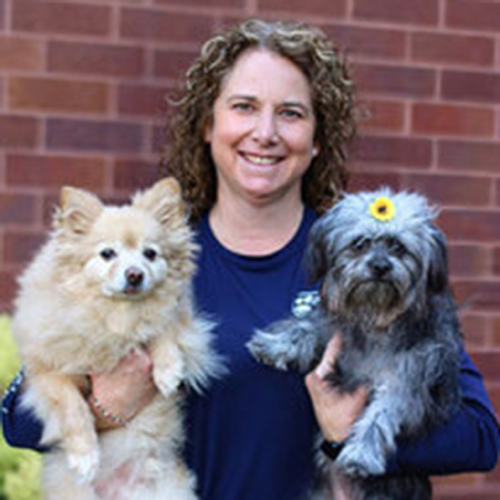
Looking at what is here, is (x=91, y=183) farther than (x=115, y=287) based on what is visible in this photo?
Yes

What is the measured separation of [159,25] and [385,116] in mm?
1128

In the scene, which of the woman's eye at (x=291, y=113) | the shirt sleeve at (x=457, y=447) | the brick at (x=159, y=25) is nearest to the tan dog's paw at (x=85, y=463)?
the shirt sleeve at (x=457, y=447)

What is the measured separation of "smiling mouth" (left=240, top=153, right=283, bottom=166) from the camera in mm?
3674

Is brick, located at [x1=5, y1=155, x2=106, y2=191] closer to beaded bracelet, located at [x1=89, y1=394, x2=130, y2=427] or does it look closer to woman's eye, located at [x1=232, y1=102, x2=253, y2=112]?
woman's eye, located at [x1=232, y1=102, x2=253, y2=112]

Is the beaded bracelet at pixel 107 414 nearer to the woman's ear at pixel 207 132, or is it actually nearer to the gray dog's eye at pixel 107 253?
the gray dog's eye at pixel 107 253

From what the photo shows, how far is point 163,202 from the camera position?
11.3 feet

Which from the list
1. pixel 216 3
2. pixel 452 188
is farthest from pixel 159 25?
pixel 452 188

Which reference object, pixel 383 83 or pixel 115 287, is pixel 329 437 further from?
pixel 383 83

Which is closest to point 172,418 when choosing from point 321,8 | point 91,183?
point 91,183

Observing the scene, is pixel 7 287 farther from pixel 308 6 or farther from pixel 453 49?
pixel 453 49

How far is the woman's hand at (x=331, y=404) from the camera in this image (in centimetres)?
341

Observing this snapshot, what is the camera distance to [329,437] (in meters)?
3.46

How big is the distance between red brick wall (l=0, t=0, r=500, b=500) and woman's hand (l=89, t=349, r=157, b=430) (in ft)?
4.62

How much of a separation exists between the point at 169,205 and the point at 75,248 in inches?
13.0
